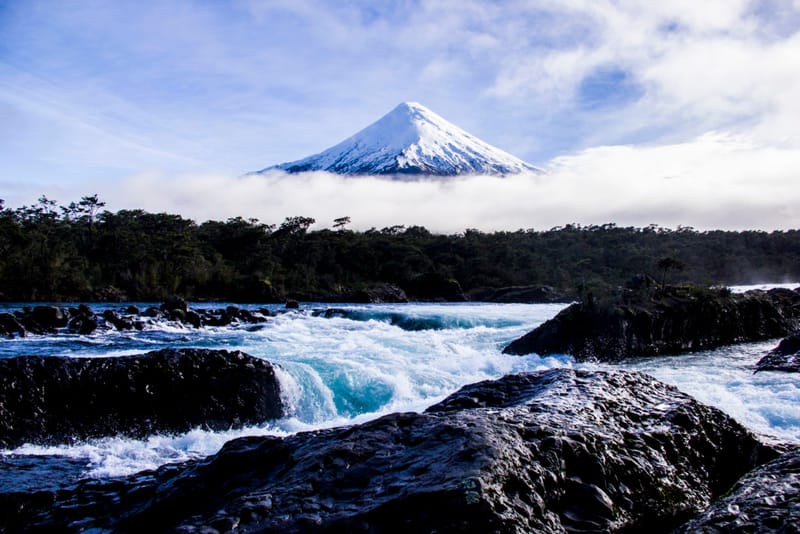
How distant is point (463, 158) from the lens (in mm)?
105375

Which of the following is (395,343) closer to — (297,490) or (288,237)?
(297,490)

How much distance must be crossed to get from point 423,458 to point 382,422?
606 millimetres

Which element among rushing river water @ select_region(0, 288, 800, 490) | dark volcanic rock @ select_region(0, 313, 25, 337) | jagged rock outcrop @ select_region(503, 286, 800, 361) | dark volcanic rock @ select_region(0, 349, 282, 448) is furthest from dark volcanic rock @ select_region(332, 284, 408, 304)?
dark volcanic rock @ select_region(0, 349, 282, 448)

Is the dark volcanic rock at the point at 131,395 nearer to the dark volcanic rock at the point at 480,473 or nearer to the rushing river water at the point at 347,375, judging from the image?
the rushing river water at the point at 347,375

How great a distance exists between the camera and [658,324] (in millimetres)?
16797

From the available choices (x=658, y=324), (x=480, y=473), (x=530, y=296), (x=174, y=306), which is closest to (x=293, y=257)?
(x=530, y=296)

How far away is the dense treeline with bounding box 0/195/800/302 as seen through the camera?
38312mm

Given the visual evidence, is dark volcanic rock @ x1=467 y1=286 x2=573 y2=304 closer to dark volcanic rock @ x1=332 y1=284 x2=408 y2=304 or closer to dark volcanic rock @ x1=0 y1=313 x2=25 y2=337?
dark volcanic rock @ x1=332 y1=284 x2=408 y2=304

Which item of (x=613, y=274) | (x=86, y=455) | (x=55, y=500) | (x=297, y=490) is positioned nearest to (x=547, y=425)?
(x=297, y=490)

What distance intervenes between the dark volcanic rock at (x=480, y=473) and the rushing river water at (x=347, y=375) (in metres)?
2.01

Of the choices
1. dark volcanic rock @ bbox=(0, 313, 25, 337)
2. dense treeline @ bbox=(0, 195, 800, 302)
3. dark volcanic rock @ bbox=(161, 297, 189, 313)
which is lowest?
dark volcanic rock @ bbox=(0, 313, 25, 337)

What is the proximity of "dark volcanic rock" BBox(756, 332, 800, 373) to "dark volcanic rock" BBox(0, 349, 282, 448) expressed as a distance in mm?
10114

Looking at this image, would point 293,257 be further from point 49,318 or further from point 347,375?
point 347,375

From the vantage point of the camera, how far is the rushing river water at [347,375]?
618cm
